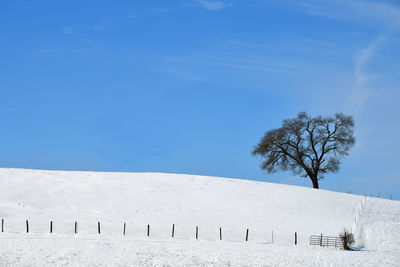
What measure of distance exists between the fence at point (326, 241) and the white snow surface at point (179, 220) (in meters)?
0.79

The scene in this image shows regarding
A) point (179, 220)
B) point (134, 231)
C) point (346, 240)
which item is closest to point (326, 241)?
point (346, 240)

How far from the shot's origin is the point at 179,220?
1633 inches

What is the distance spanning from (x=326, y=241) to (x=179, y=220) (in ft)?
38.3

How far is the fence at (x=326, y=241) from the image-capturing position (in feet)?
114

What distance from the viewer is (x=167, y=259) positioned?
85.5ft

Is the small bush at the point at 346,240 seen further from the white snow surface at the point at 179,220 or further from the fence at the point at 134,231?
the fence at the point at 134,231

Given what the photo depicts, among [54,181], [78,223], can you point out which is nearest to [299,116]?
[54,181]

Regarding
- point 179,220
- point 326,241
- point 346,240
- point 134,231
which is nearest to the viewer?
point 346,240

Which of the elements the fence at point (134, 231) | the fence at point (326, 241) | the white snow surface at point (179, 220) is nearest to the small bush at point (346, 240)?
the fence at point (326, 241)

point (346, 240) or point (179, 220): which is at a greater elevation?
point (179, 220)

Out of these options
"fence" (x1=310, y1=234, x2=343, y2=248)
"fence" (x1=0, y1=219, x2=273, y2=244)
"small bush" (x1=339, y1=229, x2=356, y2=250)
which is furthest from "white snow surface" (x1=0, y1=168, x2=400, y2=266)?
"small bush" (x1=339, y1=229, x2=356, y2=250)

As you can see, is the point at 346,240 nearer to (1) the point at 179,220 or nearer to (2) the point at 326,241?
(2) the point at 326,241

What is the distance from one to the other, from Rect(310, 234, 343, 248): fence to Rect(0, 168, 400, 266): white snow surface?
31.0 inches

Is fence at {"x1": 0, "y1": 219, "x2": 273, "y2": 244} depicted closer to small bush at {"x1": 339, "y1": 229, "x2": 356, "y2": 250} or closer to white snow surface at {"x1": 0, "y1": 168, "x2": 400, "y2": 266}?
white snow surface at {"x1": 0, "y1": 168, "x2": 400, "y2": 266}
